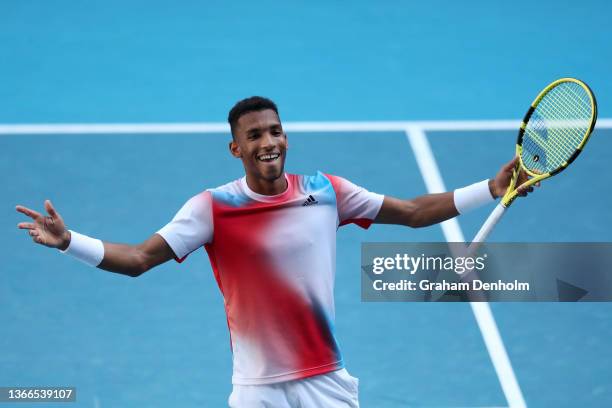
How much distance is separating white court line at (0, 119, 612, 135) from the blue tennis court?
0.03 meters

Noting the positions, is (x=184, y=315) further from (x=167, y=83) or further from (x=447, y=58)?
(x=447, y=58)

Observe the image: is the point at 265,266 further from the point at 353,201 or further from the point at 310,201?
the point at 353,201

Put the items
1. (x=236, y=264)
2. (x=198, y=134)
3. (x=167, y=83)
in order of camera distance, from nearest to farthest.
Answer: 1. (x=236, y=264)
2. (x=198, y=134)
3. (x=167, y=83)

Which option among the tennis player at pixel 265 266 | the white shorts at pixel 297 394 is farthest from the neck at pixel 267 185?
the white shorts at pixel 297 394

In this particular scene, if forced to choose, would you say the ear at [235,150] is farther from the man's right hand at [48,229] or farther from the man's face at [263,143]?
the man's right hand at [48,229]

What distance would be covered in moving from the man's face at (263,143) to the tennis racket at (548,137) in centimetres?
115

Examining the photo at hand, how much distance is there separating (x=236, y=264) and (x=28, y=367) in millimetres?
3149

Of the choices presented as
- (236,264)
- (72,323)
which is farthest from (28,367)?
(236,264)

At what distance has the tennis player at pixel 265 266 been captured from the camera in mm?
6371

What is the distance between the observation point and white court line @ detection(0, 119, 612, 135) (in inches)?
473

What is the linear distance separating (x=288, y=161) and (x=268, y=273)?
5.04 meters

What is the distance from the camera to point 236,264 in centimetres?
Result: 639

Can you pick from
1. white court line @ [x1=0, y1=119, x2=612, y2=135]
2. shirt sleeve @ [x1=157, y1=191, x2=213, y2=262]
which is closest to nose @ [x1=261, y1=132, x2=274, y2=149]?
shirt sleeve @ [x1=157, y1=191, x2=213, y2=262]

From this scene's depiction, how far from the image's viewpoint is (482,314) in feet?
31.7
